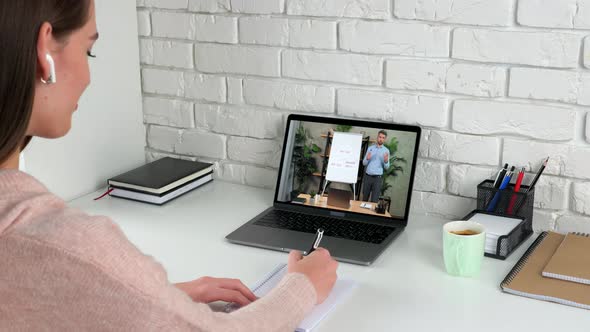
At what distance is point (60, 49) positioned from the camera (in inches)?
33.7

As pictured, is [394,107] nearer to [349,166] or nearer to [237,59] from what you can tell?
[349,166]

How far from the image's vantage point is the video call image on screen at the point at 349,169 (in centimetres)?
154

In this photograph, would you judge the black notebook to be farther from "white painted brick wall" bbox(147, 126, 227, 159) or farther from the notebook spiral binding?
the notebook spiral binding

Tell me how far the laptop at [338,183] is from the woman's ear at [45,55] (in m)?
0.65

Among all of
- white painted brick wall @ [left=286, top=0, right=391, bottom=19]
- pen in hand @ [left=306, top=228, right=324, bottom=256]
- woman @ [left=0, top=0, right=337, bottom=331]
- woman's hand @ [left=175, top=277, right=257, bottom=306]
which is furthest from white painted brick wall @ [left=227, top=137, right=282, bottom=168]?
woman @ [left=0, top=0, right=337, bottom=331]

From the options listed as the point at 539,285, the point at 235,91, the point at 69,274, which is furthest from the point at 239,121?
the point at 69,274

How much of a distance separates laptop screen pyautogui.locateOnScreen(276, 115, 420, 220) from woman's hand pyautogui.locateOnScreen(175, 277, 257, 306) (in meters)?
0.46

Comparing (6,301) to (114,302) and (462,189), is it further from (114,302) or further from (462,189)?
Answer: (462,189)

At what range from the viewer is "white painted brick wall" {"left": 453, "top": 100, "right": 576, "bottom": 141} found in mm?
1435

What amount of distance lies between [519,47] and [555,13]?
91 mm

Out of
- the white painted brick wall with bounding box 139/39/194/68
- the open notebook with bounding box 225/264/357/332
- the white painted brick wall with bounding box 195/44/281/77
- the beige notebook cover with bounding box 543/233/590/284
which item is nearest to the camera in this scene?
the open notebook with bounding box 225/264/357/332

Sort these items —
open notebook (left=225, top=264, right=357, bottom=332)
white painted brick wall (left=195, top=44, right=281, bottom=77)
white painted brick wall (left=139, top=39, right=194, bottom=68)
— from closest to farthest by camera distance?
open notebook (left=225, top=264, right=357, bottom=332) < white painted brick wall (left=195, top=44, right=281, bottom=77) < white painted brick wall (left=139, top=39, right=194, bottom=68)

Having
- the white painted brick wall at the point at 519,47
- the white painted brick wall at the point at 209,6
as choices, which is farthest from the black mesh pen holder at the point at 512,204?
the white painted brick wall at the point at 209,6

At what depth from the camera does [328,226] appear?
4.91 ft
